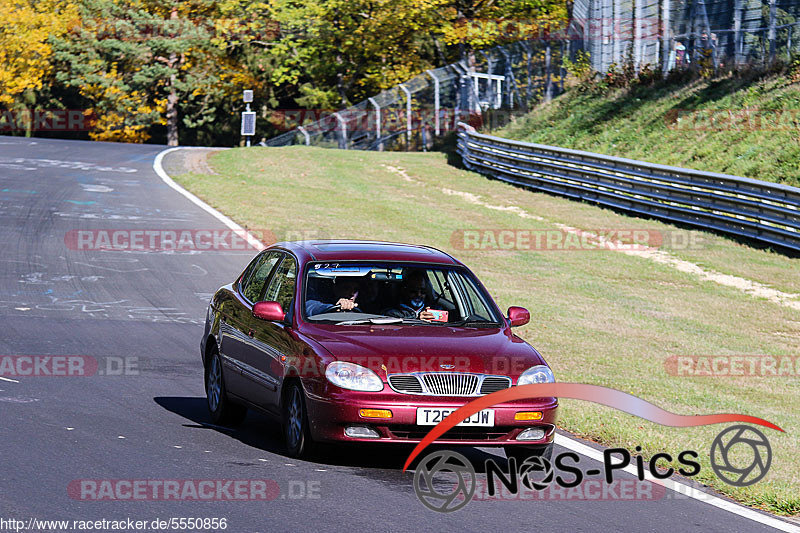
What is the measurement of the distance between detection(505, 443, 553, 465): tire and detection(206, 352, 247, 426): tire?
2.46 m

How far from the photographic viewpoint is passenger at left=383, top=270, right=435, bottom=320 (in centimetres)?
895

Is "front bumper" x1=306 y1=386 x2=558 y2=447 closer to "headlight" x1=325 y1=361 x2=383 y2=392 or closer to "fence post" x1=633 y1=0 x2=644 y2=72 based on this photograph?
"headlight" x1=325 y1=361 x2=383 y2=392

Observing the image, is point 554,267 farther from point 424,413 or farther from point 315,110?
point 315,110

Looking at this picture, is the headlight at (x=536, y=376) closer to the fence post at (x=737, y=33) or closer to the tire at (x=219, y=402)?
the tire at (x=219, y=402)

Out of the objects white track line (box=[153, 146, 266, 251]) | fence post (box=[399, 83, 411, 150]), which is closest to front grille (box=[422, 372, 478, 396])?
white track line (box=[153, 146, 266, 251])

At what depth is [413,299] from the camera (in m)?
9.11

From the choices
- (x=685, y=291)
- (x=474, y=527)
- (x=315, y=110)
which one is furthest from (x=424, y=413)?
(x=315, y=110)

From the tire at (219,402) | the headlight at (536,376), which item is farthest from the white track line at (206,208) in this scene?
the headlight at (536,376)

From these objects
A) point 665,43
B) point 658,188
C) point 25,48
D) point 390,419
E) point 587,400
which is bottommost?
point 587,400

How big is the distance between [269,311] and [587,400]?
156 inches

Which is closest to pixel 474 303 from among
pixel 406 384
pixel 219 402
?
pixel 406 384

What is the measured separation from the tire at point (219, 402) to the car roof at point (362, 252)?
1.20 metres

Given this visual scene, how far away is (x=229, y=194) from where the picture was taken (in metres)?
27.8

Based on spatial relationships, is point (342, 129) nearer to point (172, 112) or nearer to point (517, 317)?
point (172, 112)
